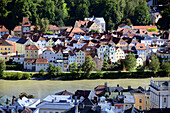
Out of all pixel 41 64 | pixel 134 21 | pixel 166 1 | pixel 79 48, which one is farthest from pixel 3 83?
pixel 166 1

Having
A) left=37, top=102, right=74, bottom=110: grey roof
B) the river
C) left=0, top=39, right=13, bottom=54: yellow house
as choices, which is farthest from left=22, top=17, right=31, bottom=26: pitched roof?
left=37, top=102, right=74, bottom=110: grey roof

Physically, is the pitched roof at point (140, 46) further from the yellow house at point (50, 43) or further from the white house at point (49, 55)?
the yellow house at point (50, 43)

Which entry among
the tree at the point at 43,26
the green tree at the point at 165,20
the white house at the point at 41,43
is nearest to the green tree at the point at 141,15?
the green tree at the point at 165,20

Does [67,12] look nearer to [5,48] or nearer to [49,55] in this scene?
[5,48]

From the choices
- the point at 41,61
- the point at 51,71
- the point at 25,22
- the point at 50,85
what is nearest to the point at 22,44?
the point at 41,61

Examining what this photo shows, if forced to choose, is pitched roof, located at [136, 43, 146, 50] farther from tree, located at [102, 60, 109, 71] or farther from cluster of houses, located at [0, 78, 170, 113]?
cluster of houses, located at [0, 78, 170, 113]

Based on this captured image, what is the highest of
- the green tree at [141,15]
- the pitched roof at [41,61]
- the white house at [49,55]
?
the green tree at [141,15]
